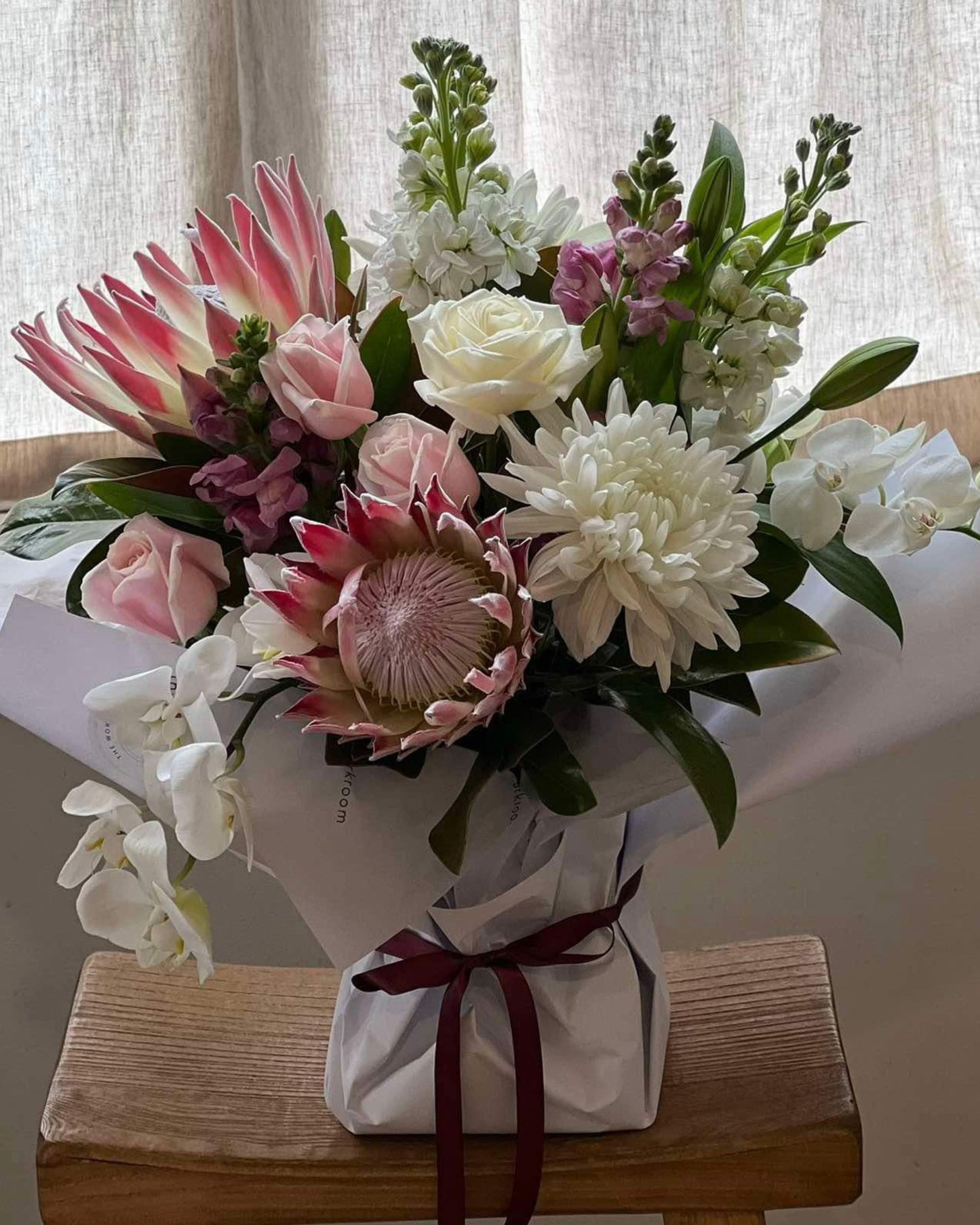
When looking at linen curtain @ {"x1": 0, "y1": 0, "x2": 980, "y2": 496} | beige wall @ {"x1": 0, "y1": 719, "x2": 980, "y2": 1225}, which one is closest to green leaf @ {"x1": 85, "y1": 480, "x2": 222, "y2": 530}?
linen curtain @ {"x1": 0, "y1": 0, "x2": 980, "y2": 496}

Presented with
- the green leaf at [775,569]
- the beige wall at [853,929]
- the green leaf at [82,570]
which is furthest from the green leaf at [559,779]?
the beige wall at [853,929]

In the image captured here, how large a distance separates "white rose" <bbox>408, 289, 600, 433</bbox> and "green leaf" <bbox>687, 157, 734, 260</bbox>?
0.25 feet

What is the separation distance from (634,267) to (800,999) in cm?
52

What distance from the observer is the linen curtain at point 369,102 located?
0.98 meters

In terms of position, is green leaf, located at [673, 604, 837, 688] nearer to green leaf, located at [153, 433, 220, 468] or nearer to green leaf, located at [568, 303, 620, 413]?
green leaf, located at [568, 303, 620, 413]

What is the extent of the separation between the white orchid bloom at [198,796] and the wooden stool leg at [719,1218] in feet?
1.28

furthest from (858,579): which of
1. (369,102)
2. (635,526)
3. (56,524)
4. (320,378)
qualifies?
(369,102)

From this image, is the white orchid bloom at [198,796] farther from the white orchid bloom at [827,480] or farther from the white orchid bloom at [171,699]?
the white orchid bloom at [827,480]

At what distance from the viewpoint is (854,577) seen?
0.57 m

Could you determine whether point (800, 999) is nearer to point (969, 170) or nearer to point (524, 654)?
point (524, 654)

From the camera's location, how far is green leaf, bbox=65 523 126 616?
0.58 meters

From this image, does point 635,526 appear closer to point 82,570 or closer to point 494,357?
point 494,357

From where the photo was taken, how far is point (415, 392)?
0.58 metres

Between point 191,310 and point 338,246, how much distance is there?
11 cm
